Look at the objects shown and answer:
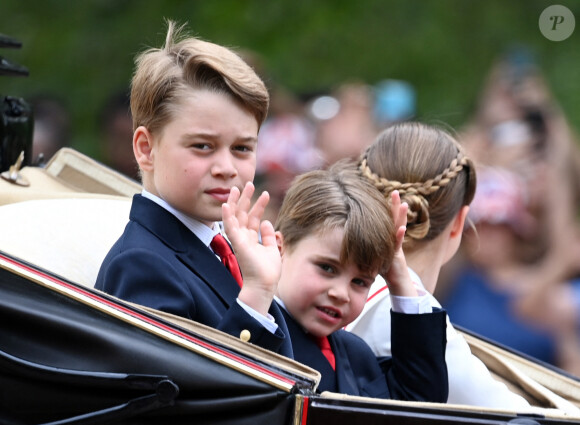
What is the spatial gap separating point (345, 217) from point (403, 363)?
1.19ft

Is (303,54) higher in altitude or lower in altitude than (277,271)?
higher

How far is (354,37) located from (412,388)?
19.6ft

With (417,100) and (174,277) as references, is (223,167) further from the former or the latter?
(417,100)

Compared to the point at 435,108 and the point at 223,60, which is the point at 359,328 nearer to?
the point at 223,60

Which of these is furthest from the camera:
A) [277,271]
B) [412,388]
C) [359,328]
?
[359,328]

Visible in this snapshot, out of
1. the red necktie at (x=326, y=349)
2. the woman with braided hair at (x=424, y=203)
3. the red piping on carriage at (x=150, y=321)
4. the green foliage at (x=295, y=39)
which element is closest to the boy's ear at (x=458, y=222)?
the woman with braided hair at (x=424, y=203)

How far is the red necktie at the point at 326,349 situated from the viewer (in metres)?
2.24

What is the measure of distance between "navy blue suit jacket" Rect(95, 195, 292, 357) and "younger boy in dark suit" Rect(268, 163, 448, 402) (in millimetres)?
115

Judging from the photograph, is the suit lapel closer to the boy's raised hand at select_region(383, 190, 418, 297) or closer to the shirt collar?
the boy's raised hand at select_region(383, 190, 418, 297)

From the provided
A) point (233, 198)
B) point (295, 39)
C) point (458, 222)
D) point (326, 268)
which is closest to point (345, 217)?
point (326, 268)

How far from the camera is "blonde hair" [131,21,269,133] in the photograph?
6.86 feet

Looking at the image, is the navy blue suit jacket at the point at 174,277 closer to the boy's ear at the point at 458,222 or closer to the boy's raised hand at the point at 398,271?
the boy's raised hand at the point at 398,271

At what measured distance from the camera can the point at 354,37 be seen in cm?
796

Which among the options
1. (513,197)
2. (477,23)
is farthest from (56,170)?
(477,23)
